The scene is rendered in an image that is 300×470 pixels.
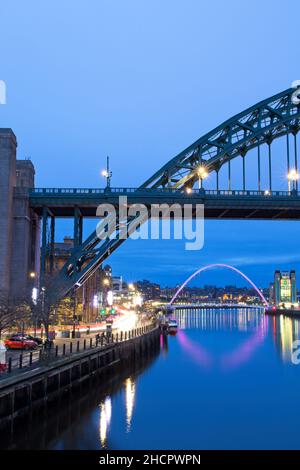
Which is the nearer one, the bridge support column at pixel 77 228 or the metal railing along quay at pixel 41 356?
the metal railing along quay at pixel 41 356

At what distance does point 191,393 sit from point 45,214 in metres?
25.1

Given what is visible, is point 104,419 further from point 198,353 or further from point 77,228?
point 198,353

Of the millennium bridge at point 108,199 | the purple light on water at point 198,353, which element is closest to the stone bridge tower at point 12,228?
the millennium bridge at point 108,199

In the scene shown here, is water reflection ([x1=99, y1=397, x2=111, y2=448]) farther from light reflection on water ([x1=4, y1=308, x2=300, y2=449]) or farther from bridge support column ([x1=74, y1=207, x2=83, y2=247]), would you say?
bridge support column ([x1=74, y1=207, x2=83, y2=247])

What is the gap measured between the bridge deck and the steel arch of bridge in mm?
1935

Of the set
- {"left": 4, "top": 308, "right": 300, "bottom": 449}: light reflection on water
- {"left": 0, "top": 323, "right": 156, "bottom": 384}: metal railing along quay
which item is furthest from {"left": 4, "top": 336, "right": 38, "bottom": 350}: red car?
{"left": 4, "top": 308, "right": 300, "bottom": 449}: light reflection on water

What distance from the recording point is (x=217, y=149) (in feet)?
222

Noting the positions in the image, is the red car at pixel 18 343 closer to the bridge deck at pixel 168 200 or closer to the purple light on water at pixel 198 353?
the bridge deck at pixel 168 200

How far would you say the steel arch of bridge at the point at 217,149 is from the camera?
195 ft

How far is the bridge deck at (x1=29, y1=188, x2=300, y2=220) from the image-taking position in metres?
58.8

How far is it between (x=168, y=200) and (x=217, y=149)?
10.3 meters

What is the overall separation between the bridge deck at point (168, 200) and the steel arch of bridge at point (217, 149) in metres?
1.94

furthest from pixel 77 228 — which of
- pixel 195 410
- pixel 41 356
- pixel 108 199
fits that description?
pixel 195 410
